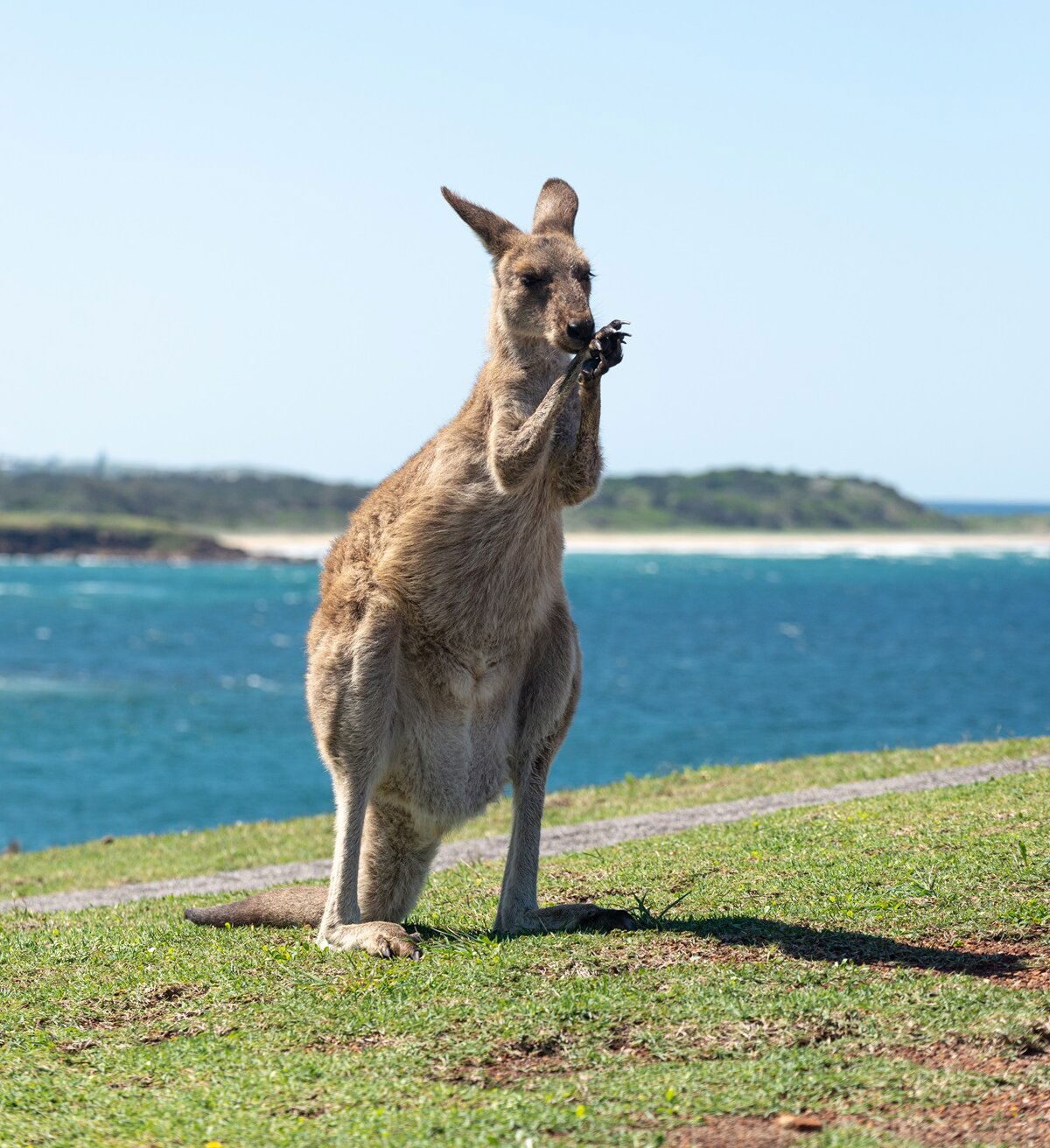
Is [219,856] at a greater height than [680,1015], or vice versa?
[680,1015]

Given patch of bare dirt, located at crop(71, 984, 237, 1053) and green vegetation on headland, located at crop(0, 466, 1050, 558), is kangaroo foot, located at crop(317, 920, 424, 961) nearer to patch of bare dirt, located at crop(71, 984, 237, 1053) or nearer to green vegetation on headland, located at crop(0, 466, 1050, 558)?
patch of bare dirt, located at crop(71, 984, 237, 1053)

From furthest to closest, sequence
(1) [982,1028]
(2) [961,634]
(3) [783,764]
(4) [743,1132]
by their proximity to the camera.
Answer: (2) [961,634]
(3) [783,764]
(1) [982,1028]
(4) [743,1132]

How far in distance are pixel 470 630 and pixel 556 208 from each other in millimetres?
1969

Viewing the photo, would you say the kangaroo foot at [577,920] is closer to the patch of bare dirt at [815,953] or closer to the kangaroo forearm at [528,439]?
the patch of bare dirt at [815,953]

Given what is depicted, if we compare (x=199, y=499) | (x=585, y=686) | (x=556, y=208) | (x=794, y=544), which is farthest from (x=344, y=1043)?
(x=794, y=544)

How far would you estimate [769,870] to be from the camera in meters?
7.34

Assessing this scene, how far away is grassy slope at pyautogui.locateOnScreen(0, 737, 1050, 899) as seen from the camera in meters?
12.5

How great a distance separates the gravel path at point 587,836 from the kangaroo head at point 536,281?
5046mm

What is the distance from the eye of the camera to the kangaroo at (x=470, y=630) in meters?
6.09

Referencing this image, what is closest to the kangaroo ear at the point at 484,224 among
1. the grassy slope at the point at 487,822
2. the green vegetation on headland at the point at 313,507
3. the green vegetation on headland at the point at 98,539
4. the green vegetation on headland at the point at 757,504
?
the grassy slope at the point at 487,822

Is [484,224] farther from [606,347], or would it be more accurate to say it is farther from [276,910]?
[276,910]

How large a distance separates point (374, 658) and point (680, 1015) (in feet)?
6.82

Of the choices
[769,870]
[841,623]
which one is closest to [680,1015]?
[769,870]

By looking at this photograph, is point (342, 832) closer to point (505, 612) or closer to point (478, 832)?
point (505, 612)
